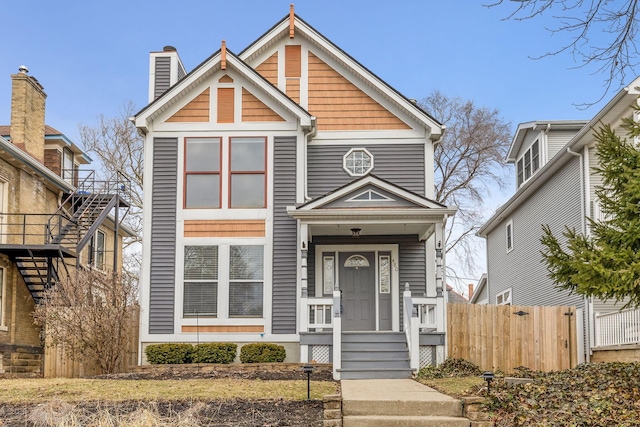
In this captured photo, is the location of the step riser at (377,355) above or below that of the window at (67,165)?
below

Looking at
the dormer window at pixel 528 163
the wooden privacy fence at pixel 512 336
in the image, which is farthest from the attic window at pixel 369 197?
the dormer window at pixel 528 163

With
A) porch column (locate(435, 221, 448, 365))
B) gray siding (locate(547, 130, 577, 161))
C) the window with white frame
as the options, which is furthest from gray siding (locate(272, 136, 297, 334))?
the window with white frame

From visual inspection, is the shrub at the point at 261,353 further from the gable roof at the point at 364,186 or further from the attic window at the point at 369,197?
the attic window at the point at 369,197

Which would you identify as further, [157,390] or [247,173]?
[247,173]

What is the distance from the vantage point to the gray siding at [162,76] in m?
19.1

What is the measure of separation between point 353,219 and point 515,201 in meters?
9.07

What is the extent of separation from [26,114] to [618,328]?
18139mm

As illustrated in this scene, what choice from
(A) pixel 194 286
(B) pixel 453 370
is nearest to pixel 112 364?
(A) pixel 194 286

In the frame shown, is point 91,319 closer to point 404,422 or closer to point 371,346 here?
point 371,346

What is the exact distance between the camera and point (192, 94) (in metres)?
17.8

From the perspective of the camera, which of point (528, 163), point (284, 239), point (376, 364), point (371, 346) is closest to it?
point (376, 364)

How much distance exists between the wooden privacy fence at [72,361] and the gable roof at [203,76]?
463cm

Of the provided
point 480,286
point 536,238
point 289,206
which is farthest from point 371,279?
point 480,286

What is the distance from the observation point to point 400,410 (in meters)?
8.96
